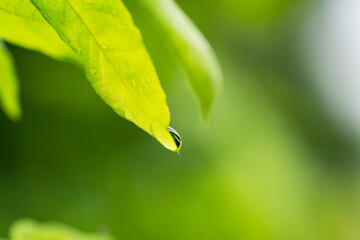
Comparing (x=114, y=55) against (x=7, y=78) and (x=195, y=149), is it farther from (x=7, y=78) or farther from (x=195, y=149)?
(x=195, y=149)

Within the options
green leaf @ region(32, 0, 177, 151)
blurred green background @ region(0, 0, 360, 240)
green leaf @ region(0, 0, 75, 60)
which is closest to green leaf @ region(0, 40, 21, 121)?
green leaf @ region(0, 0, 75, 60)

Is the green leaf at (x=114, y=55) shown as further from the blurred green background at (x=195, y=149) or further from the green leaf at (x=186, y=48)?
the blurred green background at (x=195, y=149)

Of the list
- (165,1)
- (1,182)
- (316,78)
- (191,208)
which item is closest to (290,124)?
(316,78)

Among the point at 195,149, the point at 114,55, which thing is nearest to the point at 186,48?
the point at 114,55

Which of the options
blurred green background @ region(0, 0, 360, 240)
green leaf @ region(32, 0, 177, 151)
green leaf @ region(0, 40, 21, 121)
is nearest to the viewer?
green leaf @ region(32, 0, 177, 151)

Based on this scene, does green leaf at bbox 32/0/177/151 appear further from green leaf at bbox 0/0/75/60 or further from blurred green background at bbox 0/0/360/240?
blurred green background at bbox 0/0/360/240

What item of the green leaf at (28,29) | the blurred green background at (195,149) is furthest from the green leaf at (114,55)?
the blurred green background at (195,149)
